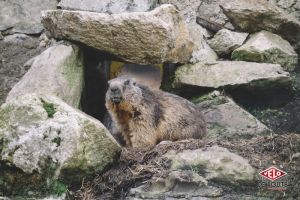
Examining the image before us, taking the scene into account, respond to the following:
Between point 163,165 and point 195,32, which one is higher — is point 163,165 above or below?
below

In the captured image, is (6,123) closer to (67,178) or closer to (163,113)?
(67,178)

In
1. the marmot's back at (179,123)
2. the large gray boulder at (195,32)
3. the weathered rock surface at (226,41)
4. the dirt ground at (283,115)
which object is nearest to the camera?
the marmot's back at (179,123)

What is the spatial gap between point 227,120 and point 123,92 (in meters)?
1.79

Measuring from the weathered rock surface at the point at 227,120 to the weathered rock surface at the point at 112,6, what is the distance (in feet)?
5.88

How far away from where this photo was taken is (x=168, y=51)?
30.2 ft

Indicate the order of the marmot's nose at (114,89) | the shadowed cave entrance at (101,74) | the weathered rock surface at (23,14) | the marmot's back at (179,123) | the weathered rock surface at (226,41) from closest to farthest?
the marmot's nose at (114,89)
the marmot's back at (179,123)
the shadowed cave entrance at (101,74)
the weathered rock surface at (226,41)
the weathered rock surface at (23,14)

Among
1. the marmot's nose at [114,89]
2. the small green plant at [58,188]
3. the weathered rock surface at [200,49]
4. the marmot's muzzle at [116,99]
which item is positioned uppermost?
the weathered rock surface at [200,49]

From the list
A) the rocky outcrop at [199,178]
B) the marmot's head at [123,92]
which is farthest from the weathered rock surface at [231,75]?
the rocky outcrop at [199,178]

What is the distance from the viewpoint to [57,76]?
8.86 m

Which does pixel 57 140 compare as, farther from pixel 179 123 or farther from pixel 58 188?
pixel 179 123

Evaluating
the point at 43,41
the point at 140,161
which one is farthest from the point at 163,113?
the point at 43,41

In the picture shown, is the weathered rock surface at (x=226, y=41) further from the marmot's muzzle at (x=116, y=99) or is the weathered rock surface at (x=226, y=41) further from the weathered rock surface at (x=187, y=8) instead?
the marmot's muzzle at (x=116, y=99)

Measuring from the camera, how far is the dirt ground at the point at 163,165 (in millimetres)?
6594

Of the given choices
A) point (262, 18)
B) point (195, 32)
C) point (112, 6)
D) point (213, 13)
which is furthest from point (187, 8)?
point (112, 6)
